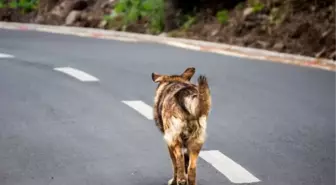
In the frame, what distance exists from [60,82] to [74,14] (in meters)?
13.2

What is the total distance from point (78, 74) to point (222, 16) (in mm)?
8347

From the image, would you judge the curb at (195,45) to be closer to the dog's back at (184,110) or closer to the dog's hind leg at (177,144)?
the dog's back at (184,110)

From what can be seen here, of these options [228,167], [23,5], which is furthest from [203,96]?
[23,5]

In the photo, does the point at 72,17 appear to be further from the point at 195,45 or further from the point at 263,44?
the point at 263,44

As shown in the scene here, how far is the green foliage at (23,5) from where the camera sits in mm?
29625

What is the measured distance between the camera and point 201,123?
22.4ft

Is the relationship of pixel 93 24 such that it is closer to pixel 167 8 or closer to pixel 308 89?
pixel 167 8

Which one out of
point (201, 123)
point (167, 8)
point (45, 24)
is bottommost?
point (45, 24)

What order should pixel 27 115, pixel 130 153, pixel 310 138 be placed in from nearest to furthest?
1. pixel 130 153
2. pixel 310 138
3. pixel 27 115

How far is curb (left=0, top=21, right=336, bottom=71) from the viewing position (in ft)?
57.1

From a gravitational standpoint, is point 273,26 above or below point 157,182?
below

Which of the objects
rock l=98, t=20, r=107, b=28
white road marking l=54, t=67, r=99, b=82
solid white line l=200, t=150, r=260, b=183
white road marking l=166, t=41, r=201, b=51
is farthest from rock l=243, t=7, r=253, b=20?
solid white line l=200, t=150, r=260, b=183

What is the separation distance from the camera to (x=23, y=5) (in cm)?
2969

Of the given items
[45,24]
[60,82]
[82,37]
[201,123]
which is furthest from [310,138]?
[45,24]
